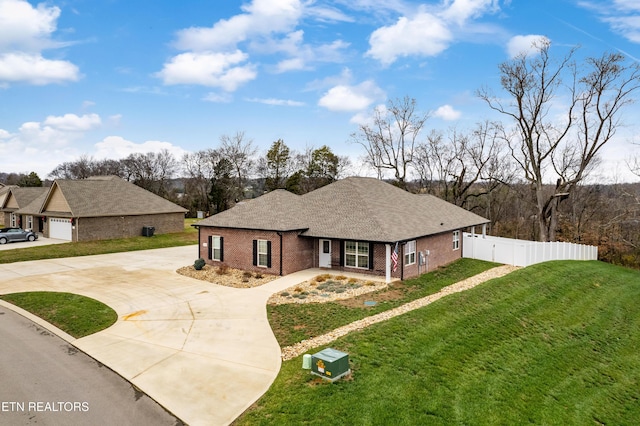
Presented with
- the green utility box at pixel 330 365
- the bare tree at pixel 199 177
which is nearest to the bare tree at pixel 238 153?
the bare tree at pixel 199 177

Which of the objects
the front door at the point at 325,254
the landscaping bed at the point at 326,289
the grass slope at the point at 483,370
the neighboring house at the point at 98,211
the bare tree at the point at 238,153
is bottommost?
the grass slope at the point at 483,370

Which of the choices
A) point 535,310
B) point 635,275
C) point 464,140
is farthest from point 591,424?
point 464,140

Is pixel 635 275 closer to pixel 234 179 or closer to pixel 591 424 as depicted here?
pixel 591 424

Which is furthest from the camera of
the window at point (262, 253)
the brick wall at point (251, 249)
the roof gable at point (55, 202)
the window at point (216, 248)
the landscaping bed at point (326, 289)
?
the roof gable at point (55, 202)

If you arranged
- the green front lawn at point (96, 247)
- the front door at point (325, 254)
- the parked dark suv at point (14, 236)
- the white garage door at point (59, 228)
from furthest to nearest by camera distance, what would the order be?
the white garage door at point (59, 228) → the parked dark suv at point (14, 236) → the green front lawn at point (96, 247) → the front door at point (325, 254)

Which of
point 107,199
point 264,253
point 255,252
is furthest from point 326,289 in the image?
point 107,199

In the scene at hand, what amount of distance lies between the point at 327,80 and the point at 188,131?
2219 cm

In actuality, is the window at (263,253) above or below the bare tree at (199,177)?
below

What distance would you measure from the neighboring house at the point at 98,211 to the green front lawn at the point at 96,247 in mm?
1178

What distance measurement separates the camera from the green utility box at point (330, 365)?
30.2ft

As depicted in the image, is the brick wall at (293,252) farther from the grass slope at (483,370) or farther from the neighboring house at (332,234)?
the grass slope at (483,370)

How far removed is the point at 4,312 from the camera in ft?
49.9

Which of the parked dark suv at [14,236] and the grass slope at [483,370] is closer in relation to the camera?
the grass slope at [483,370]

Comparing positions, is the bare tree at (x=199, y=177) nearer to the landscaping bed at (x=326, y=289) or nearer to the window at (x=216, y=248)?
the window at (x=216, y=248)
